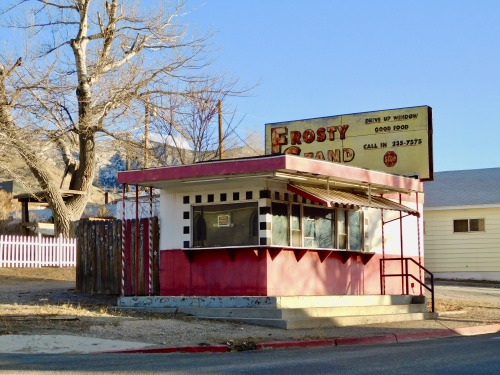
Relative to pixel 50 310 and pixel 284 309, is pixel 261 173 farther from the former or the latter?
pixel 50 310

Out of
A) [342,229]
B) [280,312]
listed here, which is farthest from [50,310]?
[342,229]

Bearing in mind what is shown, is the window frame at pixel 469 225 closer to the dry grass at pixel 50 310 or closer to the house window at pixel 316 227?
the house window at pixel 316 227

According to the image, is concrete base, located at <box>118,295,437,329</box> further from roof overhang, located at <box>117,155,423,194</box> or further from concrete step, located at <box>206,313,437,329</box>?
roof overhang, located at <box>117,155,423,194</box>

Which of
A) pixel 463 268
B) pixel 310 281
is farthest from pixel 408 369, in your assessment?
pixel 463 268

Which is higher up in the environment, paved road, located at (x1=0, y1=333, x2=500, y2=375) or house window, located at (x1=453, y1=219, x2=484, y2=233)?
house window, located at (x1=453, y1=219, x2=484, y2=233)

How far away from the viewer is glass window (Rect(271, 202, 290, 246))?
18.7 meters

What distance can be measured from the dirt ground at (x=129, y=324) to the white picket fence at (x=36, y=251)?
954 cm

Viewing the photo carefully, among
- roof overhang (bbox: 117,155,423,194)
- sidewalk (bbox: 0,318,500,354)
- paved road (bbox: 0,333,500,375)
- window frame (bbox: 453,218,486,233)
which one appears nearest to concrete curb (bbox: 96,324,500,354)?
sidewalk (bbox: 0,318,500,354)

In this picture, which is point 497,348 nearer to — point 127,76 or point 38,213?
point 127,76

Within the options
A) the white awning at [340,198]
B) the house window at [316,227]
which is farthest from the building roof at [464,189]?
the house window at [316,227]

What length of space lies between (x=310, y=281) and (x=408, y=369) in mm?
8922

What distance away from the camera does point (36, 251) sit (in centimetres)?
3266

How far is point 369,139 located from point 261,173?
880 centimetres

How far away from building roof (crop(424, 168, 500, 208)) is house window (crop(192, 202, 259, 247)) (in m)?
17.7
